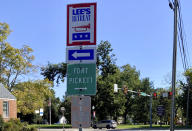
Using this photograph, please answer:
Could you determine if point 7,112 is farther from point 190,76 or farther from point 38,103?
point 190,76

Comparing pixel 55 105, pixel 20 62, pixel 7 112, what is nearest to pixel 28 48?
pixel 20 62

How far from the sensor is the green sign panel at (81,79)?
6.41m

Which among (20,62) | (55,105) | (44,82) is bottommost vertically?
(55,105)

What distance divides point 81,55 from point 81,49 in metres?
0.13

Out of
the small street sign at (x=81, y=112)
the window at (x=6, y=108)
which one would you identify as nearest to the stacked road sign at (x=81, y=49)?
the small street sign at (x=81, y=112)

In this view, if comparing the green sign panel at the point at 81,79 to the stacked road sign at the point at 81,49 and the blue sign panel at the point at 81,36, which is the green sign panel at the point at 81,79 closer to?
the stacked road sign at the point at 81,49

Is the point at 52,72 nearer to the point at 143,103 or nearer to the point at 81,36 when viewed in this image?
the point at 143,103

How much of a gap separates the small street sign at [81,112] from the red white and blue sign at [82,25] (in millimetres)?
1225

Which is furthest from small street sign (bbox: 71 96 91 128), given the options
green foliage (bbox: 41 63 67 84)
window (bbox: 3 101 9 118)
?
green foliage (bbox: 41 63 67 84)

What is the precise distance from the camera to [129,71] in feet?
291

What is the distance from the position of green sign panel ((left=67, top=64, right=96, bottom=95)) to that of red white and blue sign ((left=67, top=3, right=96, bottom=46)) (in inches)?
21.3

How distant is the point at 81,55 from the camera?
6570 mm

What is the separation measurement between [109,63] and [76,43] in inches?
2177

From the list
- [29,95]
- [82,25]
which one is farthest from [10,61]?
[82,25]
